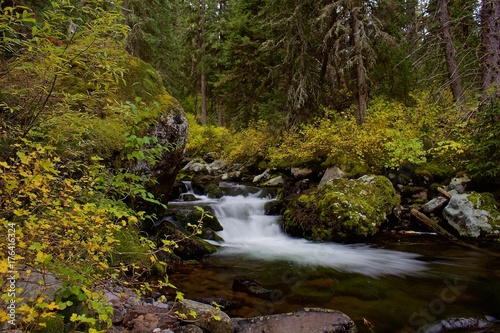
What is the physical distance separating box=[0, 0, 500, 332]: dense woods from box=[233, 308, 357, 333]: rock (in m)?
1.34

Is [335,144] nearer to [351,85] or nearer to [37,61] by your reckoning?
[351,85]

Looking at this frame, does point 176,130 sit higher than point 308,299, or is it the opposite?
point 176,130

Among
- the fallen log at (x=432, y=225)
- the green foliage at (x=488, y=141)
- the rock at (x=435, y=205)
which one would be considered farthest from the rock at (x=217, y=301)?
the green foliage at (x=488, y=141)

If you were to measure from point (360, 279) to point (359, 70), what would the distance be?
350 inches

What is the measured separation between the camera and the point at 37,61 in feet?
9.06

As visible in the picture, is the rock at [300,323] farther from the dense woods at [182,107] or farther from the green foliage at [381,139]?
the green foliage at [381,139]

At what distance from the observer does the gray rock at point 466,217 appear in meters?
7.70

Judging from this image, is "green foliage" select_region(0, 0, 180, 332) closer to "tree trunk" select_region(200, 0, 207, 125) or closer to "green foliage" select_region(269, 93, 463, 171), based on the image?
"green foliage" select_region(269, 93, 463, 171)

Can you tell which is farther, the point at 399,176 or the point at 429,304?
the point at 399,176

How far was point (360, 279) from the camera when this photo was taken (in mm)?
6219

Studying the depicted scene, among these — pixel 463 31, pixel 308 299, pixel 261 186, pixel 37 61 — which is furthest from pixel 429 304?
pixel 463 31

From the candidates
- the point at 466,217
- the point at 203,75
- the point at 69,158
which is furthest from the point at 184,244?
the point at 203,75

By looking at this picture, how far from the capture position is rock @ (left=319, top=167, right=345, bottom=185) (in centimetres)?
1118

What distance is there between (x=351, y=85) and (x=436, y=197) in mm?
7487
